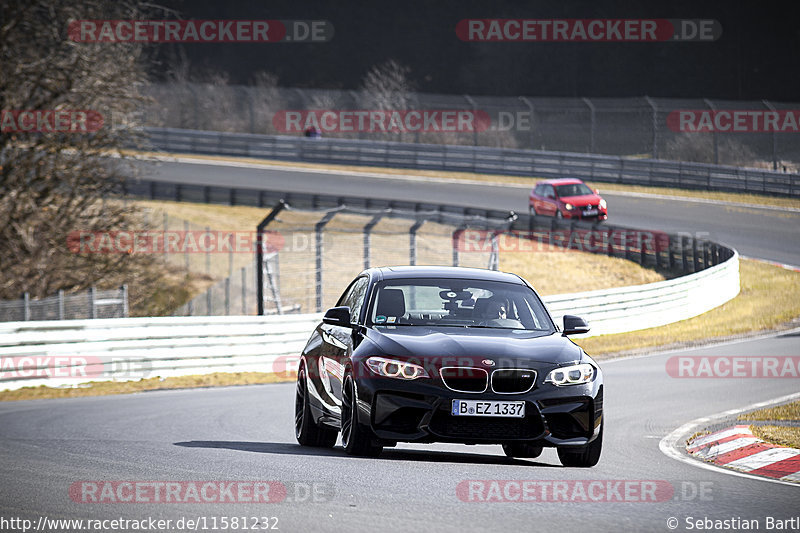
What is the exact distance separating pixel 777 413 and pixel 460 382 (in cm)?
614

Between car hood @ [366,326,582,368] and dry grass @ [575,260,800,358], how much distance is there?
1275 centimetres

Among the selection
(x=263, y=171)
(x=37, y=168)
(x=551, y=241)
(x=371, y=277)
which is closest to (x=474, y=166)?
(x=263, y=171)

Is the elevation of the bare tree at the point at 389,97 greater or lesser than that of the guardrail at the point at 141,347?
greater

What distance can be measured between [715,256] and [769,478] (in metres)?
23.7

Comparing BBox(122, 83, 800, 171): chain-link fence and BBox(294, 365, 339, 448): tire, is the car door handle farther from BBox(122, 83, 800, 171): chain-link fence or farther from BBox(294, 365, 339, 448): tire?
BBox(122, 83, 800, 171): chain-link fence

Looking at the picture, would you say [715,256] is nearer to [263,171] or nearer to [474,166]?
[474,166]

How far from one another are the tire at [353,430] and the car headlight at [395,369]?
279 millimetres
